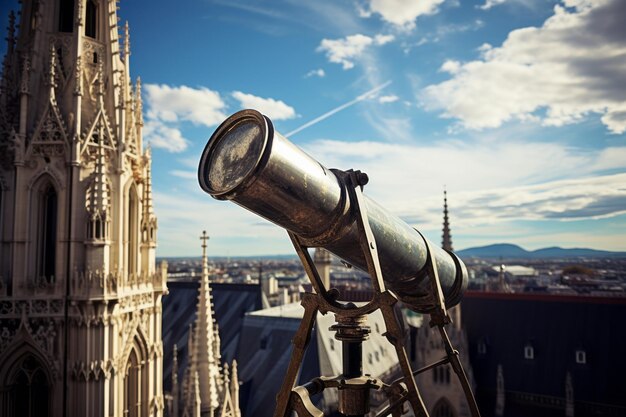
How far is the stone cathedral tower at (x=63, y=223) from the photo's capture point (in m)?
15.2

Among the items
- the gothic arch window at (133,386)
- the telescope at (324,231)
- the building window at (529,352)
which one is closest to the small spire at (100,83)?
the gothic arch window at (133,386)

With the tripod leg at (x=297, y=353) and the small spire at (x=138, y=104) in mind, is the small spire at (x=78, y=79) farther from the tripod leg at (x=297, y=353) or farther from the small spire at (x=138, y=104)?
the tripod leg at (x=297, y=353)

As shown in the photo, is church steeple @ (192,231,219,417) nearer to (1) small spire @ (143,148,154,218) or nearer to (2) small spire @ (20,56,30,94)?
(1) small spire @ (143,148,154,218)

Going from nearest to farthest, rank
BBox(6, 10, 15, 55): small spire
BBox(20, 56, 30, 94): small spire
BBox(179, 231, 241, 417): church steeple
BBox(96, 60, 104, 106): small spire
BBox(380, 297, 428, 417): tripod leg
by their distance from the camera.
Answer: BBox(380, 297, 428, 417): tripod leg, BBox(20, 56, 30, 94): small spire, BBox(96, 60, 104, 106): small spire, BBox(6, 10, 15, 55): small spire, BBox(179, 231, 241, 417): church steeple

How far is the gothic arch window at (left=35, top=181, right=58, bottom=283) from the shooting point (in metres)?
15.7

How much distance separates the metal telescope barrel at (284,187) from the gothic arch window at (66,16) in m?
16.4

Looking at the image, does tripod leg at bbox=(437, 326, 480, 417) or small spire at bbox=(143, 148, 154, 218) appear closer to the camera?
tripod leg at bbox=(437, 326, 480, 417)

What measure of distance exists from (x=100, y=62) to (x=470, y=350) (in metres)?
33.4

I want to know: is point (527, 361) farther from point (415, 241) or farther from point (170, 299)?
point (415, 241)

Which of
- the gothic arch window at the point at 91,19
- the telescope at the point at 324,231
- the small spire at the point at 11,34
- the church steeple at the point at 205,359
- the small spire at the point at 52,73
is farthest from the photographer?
the church steeple at the point at 205,359

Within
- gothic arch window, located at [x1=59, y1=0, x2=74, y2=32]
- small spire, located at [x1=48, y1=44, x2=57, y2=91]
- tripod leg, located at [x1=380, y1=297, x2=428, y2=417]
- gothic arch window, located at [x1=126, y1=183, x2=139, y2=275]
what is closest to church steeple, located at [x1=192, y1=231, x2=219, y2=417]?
gothic arch window, located at [x1=126, y1=183, x2=139, y2=275]

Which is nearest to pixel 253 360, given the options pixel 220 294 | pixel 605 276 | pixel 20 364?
pixel 220 294

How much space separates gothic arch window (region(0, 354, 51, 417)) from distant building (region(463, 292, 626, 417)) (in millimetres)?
29068

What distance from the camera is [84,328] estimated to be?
15.2 m
